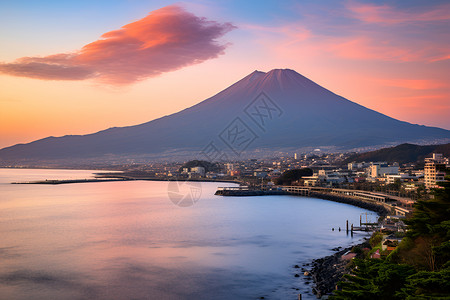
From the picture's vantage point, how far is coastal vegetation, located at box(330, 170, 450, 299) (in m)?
7.21

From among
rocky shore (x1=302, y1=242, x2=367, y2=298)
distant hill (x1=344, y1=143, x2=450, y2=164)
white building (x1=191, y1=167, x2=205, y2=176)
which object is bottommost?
rocky shore (x1=302, y1=242, x2=367, y2=298)

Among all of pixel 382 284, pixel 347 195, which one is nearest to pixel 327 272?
pixel 382 284

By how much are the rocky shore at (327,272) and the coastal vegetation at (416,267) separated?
2.54 m

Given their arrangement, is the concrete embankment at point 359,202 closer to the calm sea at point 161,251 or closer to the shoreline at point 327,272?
the calm sea at point 161,251

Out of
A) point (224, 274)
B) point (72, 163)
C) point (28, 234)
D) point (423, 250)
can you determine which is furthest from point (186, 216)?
point (72, 163)

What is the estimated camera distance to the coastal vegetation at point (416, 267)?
7.21m

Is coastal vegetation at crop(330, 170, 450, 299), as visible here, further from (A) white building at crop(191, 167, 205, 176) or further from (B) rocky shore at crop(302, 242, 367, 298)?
(A) white building at crop(191, 167, 205, 176)

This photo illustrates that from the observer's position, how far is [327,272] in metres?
13.9

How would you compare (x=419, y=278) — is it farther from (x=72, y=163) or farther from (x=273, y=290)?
(x=72, y=163)

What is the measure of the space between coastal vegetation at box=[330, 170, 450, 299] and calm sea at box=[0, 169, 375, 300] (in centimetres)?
321

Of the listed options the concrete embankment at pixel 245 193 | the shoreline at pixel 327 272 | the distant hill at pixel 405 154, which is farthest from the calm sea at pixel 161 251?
the distant hill at pixel 405 154

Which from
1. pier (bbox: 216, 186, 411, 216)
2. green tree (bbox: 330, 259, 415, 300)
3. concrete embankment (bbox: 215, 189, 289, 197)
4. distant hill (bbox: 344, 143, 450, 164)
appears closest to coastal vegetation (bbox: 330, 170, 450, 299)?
green tree (bbox: 330, 259, 415, 300)

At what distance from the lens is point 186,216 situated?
31.7 metres

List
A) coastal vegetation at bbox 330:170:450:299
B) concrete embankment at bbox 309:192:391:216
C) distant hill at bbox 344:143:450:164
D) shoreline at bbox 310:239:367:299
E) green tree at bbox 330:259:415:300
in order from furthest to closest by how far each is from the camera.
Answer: distant hill at bbox 344:143:450:164 → concrete embankment at bbox 309:192:391:216 → shoreline at bbox 310:239:367:299 → green tree at bbox 330:259:415:300 → coastal vegetation at bbox 330:170:450:299
